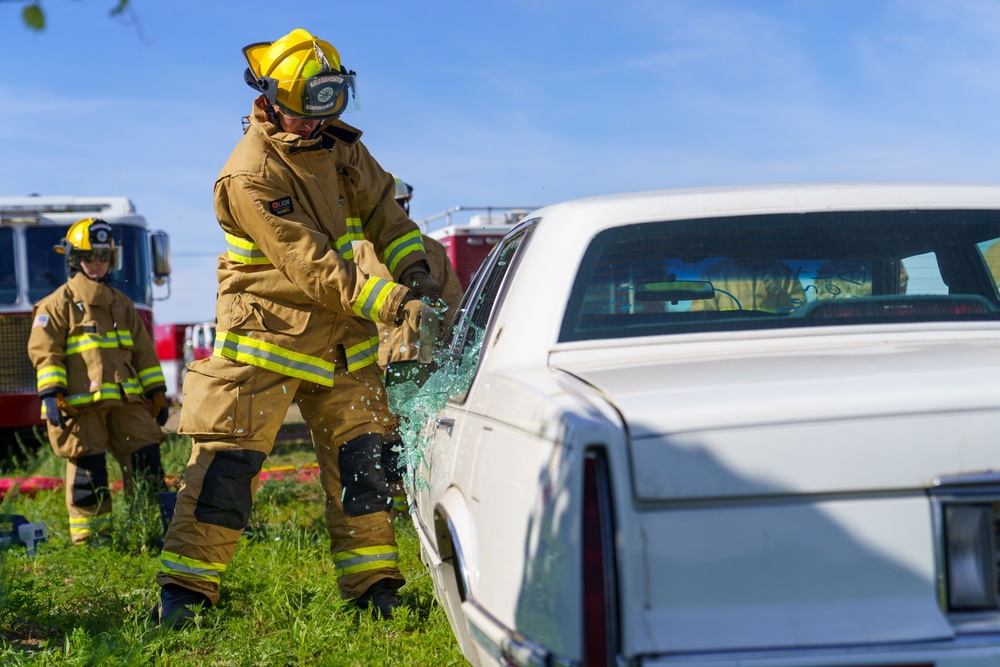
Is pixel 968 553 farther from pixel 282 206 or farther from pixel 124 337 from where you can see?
pixel 124 337

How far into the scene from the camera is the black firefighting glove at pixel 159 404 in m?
7.10

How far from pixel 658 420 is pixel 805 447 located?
0.26 m

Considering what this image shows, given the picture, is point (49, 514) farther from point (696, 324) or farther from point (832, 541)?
point (832, 541)

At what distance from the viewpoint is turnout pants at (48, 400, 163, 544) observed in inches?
248

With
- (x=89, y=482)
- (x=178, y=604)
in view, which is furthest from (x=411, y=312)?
(x=89, y=482)

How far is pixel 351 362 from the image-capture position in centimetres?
416

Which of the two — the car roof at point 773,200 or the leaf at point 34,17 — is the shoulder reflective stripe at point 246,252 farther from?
the leaf at point 34,17

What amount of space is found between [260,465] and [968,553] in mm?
2850

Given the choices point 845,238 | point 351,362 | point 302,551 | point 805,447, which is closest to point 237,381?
point 351,362

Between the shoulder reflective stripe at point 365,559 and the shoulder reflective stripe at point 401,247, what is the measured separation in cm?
115

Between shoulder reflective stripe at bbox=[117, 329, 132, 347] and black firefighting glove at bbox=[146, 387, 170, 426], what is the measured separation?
1.22ft

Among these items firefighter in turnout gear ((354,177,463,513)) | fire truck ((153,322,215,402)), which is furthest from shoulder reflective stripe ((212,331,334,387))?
fire truck ((153,322,215,402))

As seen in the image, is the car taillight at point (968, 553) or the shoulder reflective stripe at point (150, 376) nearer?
the car taillight at point (968, 553)

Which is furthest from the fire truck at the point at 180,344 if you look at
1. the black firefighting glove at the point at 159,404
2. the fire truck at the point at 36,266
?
the black firefighting glove at the point at 159,404
